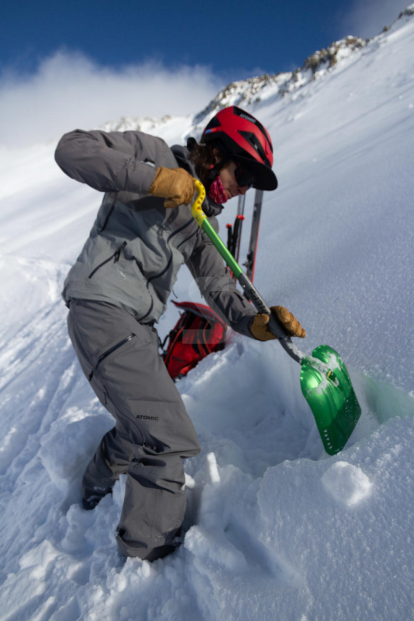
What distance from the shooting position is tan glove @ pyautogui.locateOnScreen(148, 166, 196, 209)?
54.9 inches

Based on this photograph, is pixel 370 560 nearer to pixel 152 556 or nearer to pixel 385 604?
pixel 385 604

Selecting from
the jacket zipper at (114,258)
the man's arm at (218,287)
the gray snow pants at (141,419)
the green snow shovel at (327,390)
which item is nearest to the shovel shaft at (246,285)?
the green snow shovel at (327,390)

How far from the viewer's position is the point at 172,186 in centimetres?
141

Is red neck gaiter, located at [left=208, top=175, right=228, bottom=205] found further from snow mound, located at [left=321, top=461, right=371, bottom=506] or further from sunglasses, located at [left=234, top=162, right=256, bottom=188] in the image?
snow mound, located at [left=321, top=461, right=371, bottom=506]

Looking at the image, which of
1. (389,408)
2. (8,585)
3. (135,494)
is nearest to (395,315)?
(389,408)

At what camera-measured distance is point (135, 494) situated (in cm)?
134

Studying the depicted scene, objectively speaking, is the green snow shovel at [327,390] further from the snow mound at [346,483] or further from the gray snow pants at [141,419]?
the gray snow pants at [141,419]

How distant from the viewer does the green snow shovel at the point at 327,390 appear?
1.44 metres

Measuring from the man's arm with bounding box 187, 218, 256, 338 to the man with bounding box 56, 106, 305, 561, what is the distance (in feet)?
0.47

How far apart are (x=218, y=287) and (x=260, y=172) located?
2.10 feet

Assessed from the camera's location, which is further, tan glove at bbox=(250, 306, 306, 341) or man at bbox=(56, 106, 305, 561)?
tan glove at bbox=(250, 306, 306, 341)

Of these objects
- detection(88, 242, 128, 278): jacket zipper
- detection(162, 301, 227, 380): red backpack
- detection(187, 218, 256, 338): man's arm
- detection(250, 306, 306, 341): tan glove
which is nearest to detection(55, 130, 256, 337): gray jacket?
detection(88, 242, 128, 278): jacket zipper

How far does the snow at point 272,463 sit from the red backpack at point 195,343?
0.15 m

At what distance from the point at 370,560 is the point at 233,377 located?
1.46 metres
